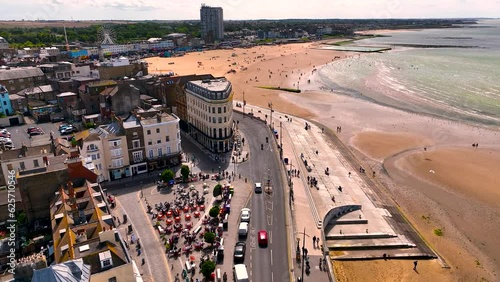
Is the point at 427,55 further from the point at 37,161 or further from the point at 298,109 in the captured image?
the point at 37,161

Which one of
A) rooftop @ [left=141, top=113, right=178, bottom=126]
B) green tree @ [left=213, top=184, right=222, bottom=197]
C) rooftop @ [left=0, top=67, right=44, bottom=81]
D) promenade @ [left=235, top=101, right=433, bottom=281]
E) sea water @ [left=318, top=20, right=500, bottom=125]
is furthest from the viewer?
sea water @ [left=318, top=20, right=500, bottom=125]

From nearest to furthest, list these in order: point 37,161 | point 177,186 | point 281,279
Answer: point 281,279, point 37,161, point 177,186

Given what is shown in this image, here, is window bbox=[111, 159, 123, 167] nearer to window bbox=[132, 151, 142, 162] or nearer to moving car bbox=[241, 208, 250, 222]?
window bbox=[132, 151, 142, 162]

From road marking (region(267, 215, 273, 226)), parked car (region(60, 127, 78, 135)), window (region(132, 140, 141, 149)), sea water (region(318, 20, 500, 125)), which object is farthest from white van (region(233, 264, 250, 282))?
sea water (region(318, 20, 500, 125))

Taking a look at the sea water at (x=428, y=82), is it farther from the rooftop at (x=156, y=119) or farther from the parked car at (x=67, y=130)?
the parked car at (x=67, y=130)

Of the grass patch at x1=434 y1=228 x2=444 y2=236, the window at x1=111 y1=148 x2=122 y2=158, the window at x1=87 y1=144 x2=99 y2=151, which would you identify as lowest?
the grass patch at x1=434 y1=228 x2=444 y2=236

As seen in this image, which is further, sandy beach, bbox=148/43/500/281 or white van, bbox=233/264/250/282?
sandy beach, bbox=148/43/500/281

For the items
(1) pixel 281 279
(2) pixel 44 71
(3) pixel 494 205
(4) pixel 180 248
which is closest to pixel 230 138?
(4) pixel 180 248

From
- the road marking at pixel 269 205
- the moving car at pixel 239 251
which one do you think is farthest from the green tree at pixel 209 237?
the road marking at pixel 269 205
